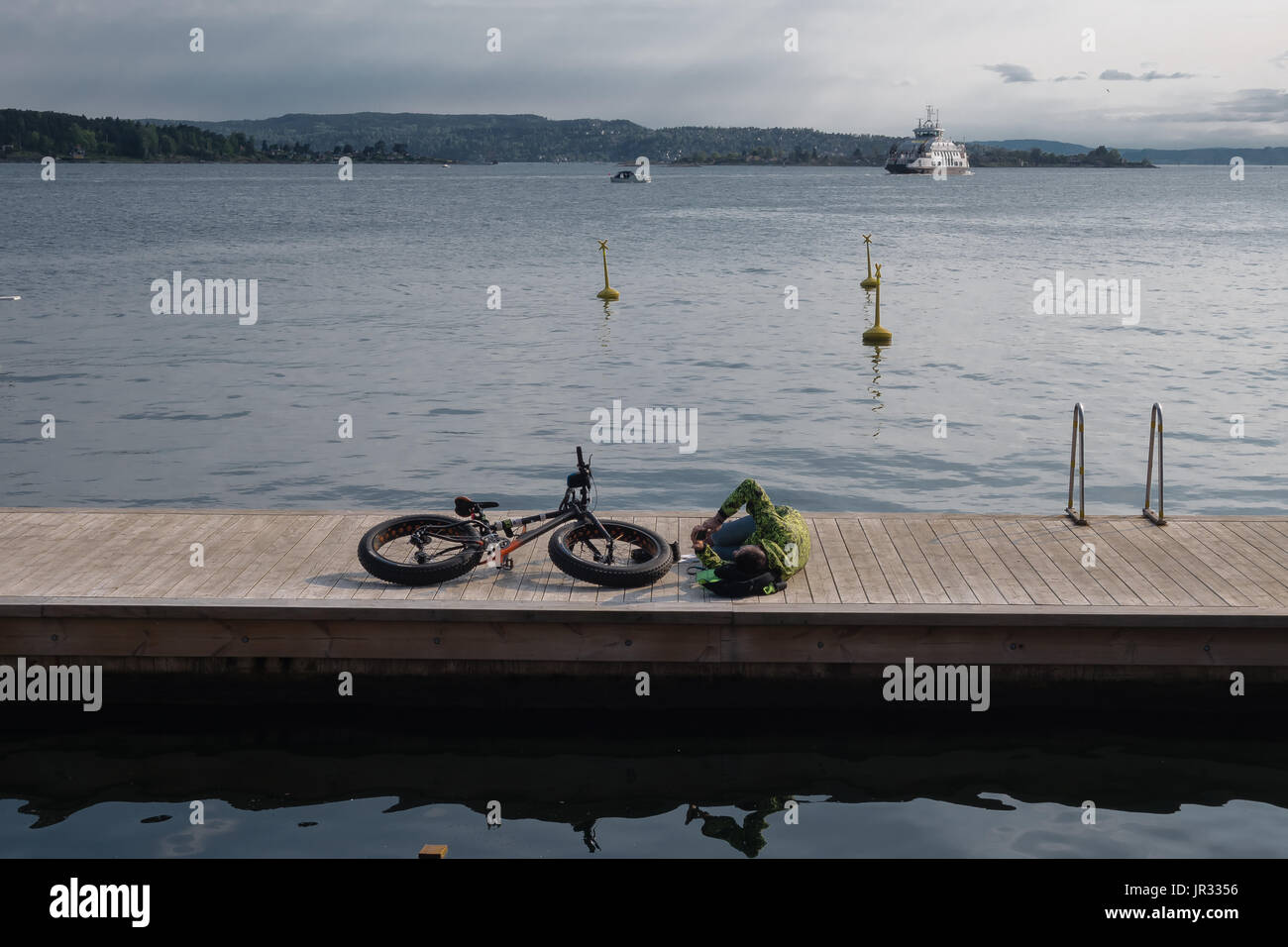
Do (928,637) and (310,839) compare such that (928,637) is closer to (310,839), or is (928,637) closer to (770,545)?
(770,545)

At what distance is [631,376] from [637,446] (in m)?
7.91

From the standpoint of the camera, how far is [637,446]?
78.4ft

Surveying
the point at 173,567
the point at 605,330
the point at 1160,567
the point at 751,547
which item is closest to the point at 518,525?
the point at 751,547

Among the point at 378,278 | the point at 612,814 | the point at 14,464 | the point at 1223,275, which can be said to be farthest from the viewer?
the point at 1223,275

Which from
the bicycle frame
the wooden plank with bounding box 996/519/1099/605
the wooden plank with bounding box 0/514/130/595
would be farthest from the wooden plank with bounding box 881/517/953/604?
the wooden plank with bounding box 0/514/130/595

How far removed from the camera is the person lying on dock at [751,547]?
10.9m

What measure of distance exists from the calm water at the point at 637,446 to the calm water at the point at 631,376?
0.52 ft

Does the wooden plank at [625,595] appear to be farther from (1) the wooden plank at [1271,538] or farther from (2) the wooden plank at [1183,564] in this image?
(1) the wooden plank at [1271,538]

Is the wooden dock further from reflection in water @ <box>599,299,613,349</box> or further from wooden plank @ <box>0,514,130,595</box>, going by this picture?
reflection in water @ <box>599,299,613,349</box>

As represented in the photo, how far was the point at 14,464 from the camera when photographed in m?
22.5

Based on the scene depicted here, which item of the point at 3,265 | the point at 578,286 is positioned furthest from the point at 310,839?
the point at 3,265

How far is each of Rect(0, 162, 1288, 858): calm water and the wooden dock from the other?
26.6 inches

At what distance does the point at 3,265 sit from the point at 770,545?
61362 millimetres
